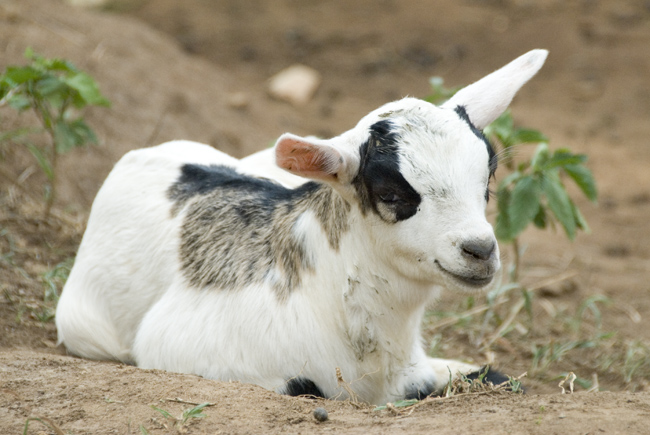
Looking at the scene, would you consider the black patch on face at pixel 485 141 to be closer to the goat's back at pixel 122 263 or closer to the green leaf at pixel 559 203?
the green leaf at pixel 559 203

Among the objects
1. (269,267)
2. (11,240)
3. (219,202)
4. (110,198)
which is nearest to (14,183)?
(11,240)

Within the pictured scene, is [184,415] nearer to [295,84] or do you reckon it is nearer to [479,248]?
[479,248]

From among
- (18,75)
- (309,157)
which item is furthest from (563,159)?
(18,75)

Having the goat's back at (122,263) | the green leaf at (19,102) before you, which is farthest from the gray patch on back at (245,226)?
the green leaf at (19,102)

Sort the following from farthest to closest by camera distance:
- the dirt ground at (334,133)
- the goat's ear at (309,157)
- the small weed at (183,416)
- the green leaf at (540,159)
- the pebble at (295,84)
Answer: the pebble at (295,84), the green leaf at (540,159), the goat's ear at (309,157), the dirt ground at (334,133), the small weed at (183,416)

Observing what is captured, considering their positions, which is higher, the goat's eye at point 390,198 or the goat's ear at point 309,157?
the goat's ear at point 309,157

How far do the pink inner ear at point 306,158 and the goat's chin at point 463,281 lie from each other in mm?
646

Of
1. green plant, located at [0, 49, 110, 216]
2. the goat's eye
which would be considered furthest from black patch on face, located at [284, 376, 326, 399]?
green plant, located at [0, 49, 110, 216]

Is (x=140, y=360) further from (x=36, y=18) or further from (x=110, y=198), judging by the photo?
(x=36, y=18)

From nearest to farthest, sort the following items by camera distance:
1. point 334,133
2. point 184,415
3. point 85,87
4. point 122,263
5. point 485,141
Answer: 1. point 184,415
2. point 485,141
3. point 122,263
4. point 85,87
5. point 334,133

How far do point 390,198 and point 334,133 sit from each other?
6842 mm

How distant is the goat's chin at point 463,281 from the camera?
3.58 metres

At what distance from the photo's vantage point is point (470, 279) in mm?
3594

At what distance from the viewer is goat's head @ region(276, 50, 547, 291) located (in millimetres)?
3520
